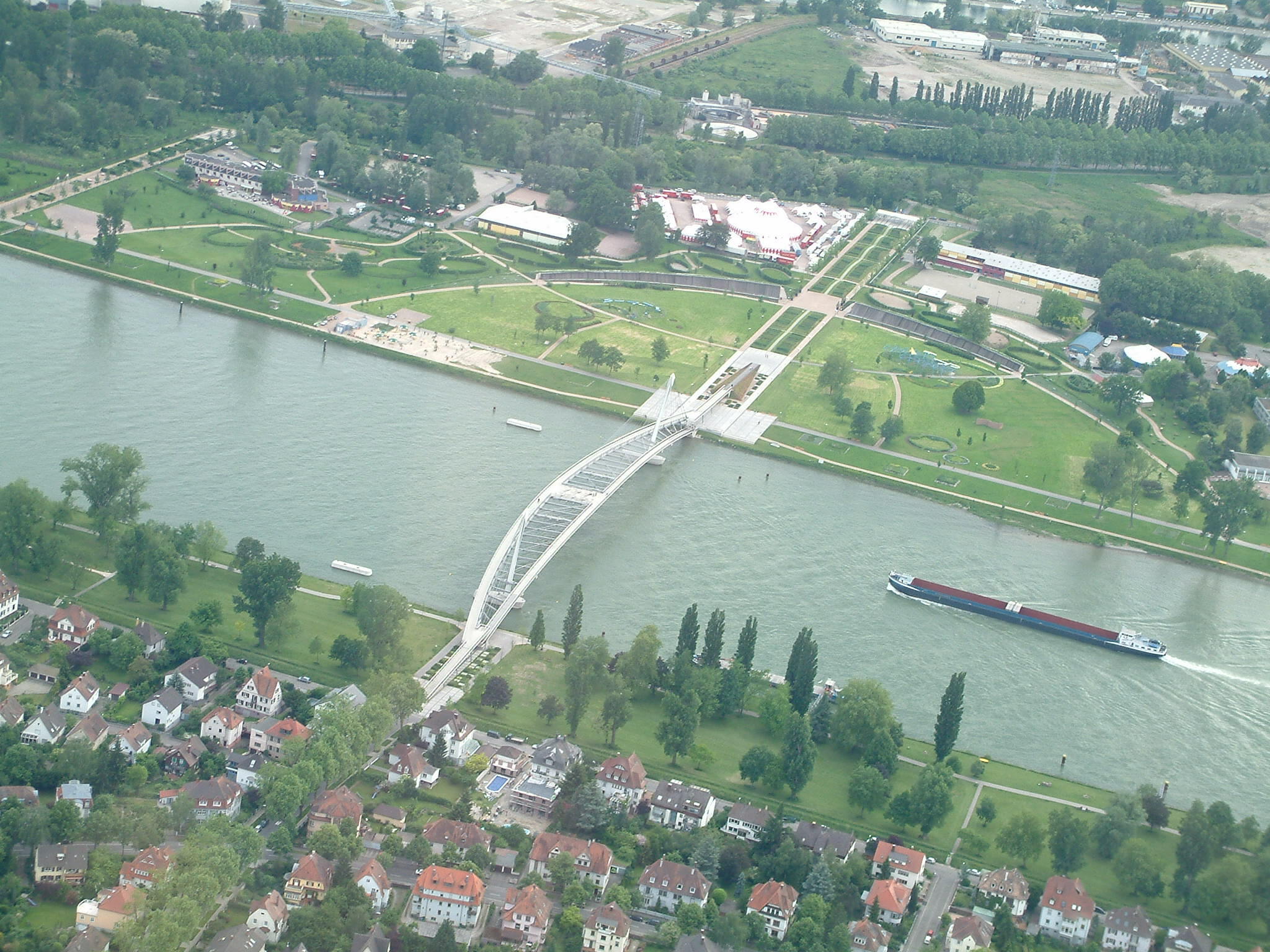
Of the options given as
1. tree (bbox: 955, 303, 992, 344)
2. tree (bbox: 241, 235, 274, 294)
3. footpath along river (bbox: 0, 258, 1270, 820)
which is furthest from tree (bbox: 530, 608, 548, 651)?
tree (bbox: 955, 303, 992, 344)

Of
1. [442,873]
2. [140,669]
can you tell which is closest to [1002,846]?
[442,873]

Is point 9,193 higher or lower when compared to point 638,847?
higher

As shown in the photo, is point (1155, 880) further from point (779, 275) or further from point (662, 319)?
point (779, 275)

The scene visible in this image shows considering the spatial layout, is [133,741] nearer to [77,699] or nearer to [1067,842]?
[77,699]

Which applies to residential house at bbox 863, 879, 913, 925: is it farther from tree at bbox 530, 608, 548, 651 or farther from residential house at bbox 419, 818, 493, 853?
tree at bbox 530, 608, 548, 651

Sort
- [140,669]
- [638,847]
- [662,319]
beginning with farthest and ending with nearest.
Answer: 1. [662,319]
2. [140,669]
3. [638,847]

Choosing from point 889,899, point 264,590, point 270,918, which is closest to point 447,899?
point 270,918

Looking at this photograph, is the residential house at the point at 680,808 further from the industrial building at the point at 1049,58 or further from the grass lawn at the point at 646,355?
the industrial building at the point at 1049,58
